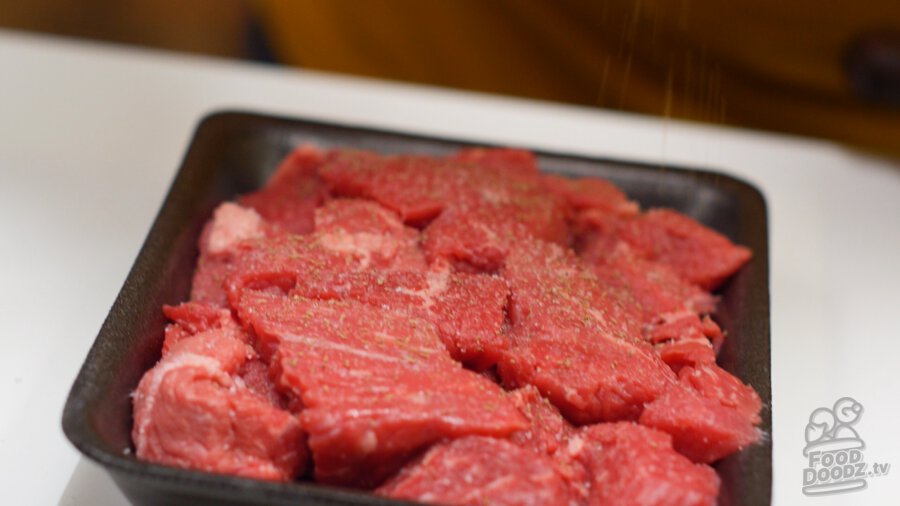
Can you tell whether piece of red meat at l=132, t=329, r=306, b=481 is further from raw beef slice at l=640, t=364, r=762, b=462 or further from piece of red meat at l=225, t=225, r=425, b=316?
raw beef slice at l=640, t=364, r=762, b=462

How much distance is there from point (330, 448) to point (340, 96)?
1.88 metres

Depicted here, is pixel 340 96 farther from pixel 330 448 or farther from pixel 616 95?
pixel 330 448

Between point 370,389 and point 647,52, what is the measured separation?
7.39ft

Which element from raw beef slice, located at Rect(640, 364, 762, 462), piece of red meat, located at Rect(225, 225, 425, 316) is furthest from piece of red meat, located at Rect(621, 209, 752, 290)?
piece of red meat, located at Rect(225, 225, 425, 316)

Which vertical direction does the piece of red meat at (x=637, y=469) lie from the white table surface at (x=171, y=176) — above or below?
below

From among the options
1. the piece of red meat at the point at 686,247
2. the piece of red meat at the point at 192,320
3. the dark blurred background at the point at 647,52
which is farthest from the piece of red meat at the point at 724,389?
the dark blurred background at the point at 647,52

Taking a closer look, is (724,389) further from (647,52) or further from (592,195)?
(647,52)

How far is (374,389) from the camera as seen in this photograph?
1768 mm

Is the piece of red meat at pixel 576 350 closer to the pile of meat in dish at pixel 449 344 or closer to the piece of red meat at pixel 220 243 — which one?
the pile of meat in dish at pixel 449 344

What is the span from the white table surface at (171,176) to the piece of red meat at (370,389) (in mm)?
520

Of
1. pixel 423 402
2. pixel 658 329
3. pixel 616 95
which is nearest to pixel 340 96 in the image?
pixel 616 95

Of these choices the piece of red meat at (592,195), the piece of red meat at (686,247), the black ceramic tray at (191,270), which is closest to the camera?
the black ceramic tray at (191,270)

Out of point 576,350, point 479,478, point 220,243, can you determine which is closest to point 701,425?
point 576,350

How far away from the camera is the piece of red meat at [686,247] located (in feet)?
7.73
